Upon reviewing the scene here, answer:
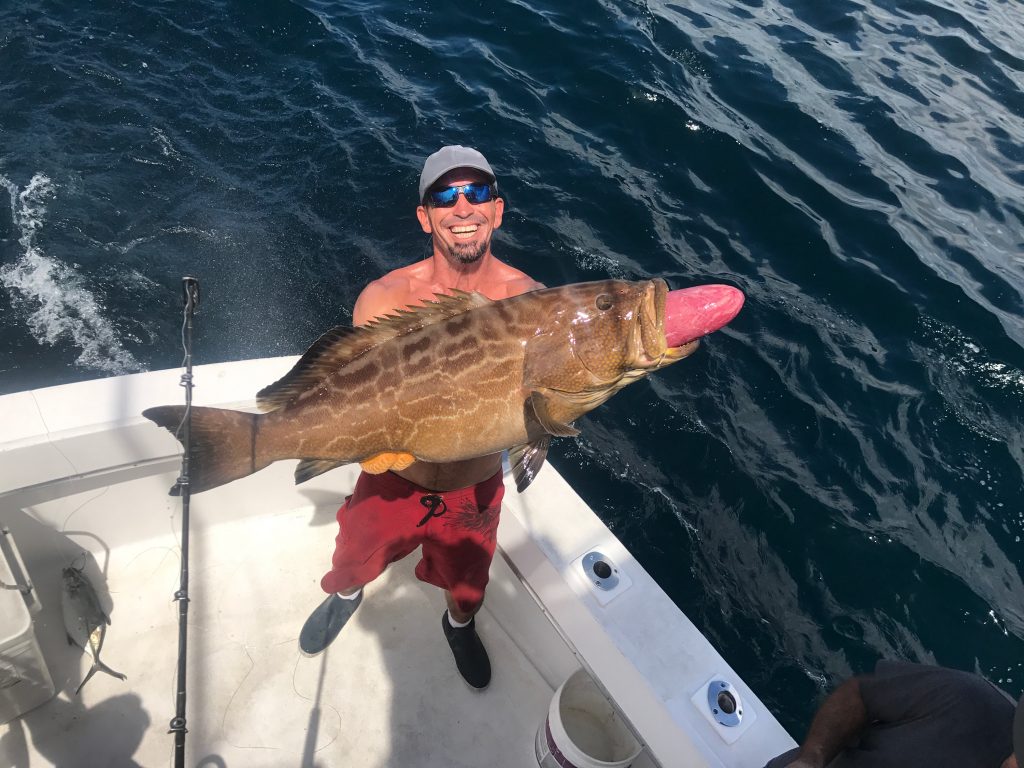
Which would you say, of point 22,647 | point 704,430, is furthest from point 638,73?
point 22,647

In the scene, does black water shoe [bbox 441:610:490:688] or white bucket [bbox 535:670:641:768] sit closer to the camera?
white bucket [bbox 535:670:641:768]

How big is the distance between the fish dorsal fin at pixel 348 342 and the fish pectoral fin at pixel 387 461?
0.46 m

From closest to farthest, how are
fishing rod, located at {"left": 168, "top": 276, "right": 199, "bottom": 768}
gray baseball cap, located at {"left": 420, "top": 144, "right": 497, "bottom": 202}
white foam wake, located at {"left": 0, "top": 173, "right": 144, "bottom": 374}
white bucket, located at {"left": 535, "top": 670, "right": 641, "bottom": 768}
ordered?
fishing rod, located at {"left": 168, "top": 276, "right": 199, "bottom": 768}, white bucket, located at {"left": 535, "top": 670, "right": 641, "bottom": 768}, gray baseball cap, located at {"left": 420, "top": 144, "right": 497, "bottom": 202}, white foam wake, located at {"left": 0, "top": 173, "right": 144, "bottom": 374}

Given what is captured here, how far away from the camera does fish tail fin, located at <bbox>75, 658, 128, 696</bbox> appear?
3.86 meters

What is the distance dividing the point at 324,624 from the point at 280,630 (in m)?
0.35

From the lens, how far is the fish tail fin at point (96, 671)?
3.86 metres

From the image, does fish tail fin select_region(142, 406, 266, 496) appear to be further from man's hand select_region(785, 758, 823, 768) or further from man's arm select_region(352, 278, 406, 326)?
man's hand select_region(785, 758, 823, 768)

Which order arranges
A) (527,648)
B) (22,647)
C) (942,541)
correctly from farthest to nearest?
(942,541) < (527,648) < (22,647)

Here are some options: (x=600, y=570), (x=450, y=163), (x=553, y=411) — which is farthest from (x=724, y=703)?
(x=450, y=163)

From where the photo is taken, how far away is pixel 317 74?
10570mm

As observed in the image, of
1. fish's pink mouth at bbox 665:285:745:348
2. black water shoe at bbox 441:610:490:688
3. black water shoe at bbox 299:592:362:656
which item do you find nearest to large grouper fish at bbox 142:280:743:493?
fish's pink mouth at bbox 665:285:745:348

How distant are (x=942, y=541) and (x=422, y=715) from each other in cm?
473

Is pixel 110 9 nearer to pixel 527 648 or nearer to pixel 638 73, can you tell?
pixel 638 73

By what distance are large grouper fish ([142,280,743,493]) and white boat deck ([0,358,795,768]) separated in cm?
108
